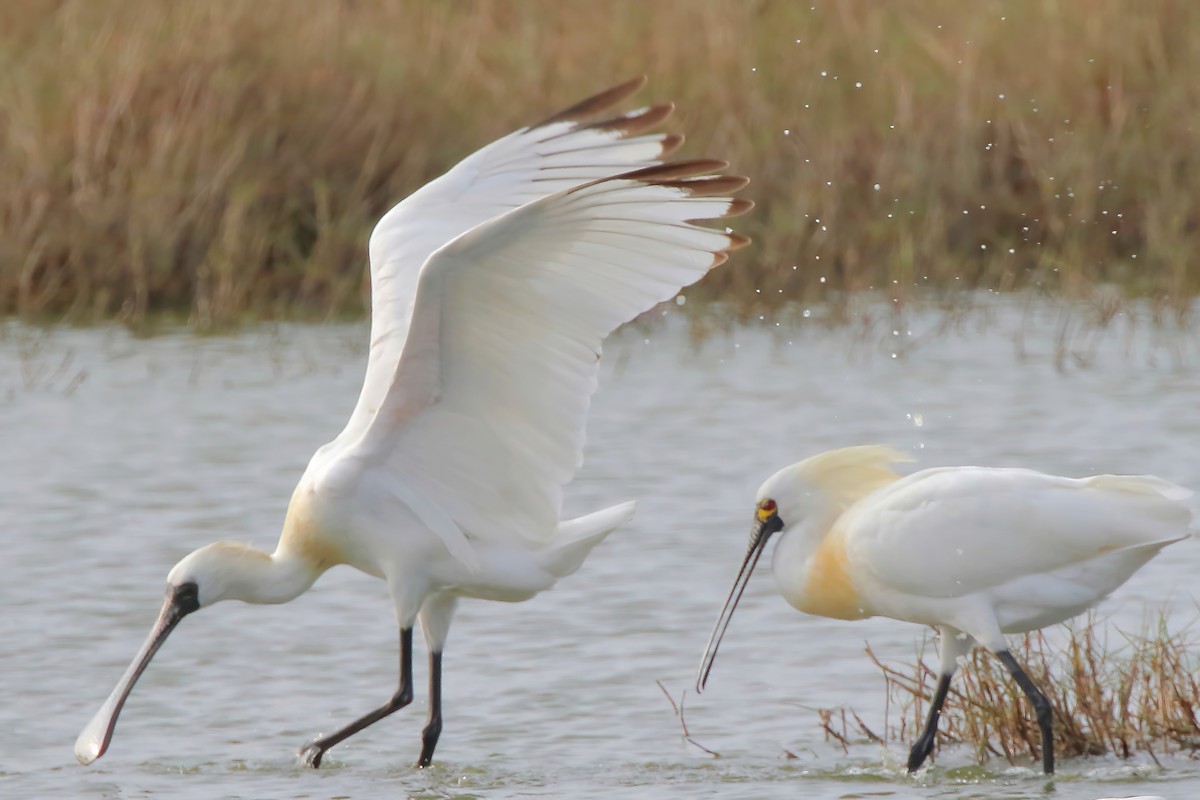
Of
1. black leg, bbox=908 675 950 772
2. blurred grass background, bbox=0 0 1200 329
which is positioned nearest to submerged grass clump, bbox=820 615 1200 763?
black leg, bbox=908 675 950 772

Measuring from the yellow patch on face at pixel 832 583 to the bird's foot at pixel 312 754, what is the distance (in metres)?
1.30

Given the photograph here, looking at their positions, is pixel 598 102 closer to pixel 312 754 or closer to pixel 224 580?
pixel 224 580

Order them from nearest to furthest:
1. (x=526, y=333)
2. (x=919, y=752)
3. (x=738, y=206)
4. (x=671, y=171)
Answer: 1. (x=671, y=171)
2. (x=738, y=206)
3. (x=919, y=752)
4. (x=526, y=333)

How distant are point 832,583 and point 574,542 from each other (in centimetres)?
70

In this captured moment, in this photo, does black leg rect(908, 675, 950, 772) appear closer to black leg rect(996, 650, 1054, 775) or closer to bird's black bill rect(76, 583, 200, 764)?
black leg rect(996, 650, 1054, 775)

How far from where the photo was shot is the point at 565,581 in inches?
324

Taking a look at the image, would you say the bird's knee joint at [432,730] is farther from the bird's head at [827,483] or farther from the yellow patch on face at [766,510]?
the yellow patch on face at [766,510]

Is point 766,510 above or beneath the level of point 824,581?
above

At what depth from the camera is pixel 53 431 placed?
10.7 m

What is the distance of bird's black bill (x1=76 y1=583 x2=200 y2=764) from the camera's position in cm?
616

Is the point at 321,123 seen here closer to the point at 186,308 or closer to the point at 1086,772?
the point at 186,308

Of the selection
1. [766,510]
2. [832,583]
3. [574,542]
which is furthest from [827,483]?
[574,542]

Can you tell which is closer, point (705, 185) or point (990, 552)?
point (705, 185)

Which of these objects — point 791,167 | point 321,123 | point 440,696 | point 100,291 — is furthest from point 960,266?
point 440,696
